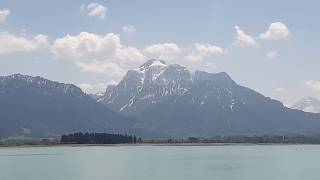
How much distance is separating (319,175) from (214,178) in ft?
72.2

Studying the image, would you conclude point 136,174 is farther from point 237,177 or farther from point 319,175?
point 319,175

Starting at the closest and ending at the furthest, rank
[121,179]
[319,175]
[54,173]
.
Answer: [121,179] < [319,175] < [54,173]

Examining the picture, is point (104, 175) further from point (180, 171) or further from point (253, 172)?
point (253, 172)

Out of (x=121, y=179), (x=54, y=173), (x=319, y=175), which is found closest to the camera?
(x=121, y=179)

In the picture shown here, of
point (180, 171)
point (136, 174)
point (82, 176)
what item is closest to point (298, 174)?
point (180, 171)

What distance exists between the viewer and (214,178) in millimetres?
114000

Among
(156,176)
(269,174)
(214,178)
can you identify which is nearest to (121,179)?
(156,176)

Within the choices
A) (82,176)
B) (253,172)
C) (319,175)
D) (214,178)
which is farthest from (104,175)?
(319,175)

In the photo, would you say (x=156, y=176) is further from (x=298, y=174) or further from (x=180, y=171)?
(x=298, y=174)

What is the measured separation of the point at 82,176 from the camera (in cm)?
11950

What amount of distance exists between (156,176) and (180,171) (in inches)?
633

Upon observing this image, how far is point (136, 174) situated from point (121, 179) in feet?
37.4

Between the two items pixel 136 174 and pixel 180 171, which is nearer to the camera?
pixel 136 174

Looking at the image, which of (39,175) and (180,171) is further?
(180,171)
